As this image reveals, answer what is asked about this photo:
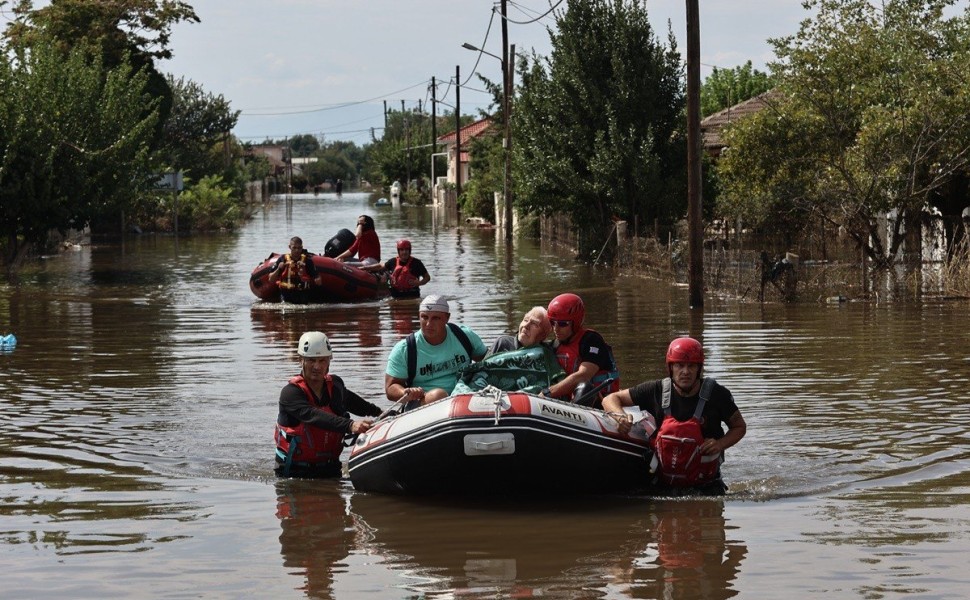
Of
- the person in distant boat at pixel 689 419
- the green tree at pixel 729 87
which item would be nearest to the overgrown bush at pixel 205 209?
the green tree at pixel 729 87

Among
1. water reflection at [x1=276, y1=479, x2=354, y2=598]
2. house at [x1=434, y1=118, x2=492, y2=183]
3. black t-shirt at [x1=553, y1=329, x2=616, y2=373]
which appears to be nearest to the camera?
water reflection at [x1=276, y1=479, x2=354, y2=598]

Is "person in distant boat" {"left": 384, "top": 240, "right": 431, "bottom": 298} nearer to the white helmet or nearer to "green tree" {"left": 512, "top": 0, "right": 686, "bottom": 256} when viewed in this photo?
"green tree" {"left": 512, "top": 0, "right": 686, "bottom": 256}

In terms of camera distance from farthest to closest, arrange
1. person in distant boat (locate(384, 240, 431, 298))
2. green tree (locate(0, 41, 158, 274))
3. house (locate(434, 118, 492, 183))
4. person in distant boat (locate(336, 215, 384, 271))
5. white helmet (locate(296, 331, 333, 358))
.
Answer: house (locate(434, 118, 492, 183))
green tree (locate(0, 41, 158, 274))
person in distant boat (locate(336, 215, 384, 271))
person in distant boat (locate(384, 240, 431, 298))
white helmet (locate(296, 331, 333, 358))

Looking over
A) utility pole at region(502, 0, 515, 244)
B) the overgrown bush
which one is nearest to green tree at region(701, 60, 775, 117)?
utility pole at region(502, 0, 515, 244)

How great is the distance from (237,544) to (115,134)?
30306mm

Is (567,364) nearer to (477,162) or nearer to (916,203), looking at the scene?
(916,203)

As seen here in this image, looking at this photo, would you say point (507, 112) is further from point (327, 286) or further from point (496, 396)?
point (496, 396)

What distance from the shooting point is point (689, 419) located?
34.3ft

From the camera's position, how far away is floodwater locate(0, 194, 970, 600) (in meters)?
8.57

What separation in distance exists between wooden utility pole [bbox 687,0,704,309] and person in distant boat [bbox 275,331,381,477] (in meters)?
14.0

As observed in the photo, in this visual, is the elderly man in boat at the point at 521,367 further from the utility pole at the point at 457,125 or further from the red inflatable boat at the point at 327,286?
the utility pole at the point at 457,125

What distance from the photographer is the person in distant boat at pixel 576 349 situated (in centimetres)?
1141

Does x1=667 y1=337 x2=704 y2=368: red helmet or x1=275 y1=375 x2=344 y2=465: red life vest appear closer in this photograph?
x1=667 y1=337 x2=704 y2=368: red helmet

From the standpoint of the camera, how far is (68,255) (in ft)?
150
